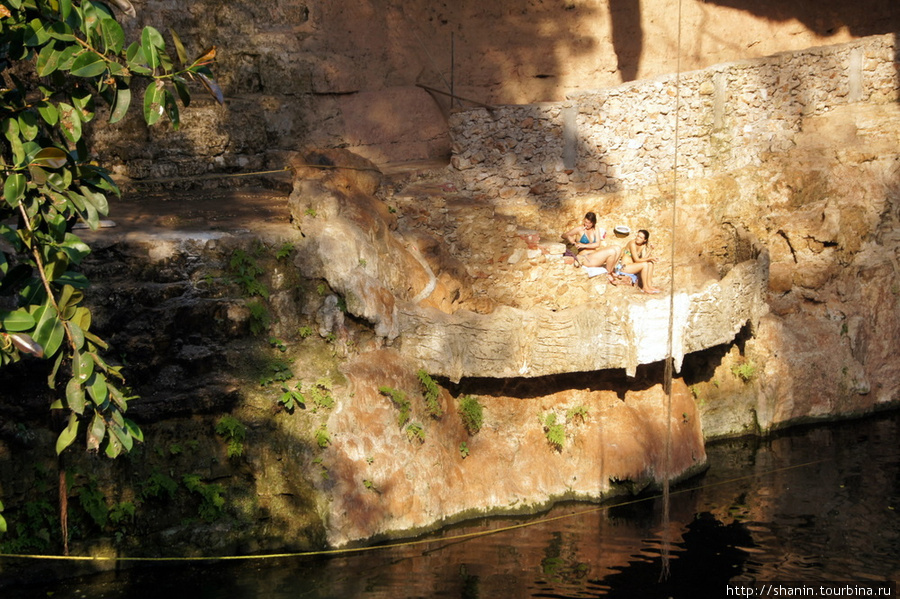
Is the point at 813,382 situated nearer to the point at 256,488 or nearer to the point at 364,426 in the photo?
the point at 364,426

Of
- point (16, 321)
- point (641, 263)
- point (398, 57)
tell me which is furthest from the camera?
point (398, 57)

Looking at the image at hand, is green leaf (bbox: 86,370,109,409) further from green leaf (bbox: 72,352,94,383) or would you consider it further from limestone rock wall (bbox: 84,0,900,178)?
limestone rock wall (bbox: 84,0,900,178)

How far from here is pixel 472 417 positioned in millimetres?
10859

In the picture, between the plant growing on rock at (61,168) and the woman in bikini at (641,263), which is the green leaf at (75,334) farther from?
the woman in bikini at (641,263)

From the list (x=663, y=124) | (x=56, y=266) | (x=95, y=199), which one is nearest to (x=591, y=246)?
(x=663, y=124)

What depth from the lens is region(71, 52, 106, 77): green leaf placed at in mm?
5684

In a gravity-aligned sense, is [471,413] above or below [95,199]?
below

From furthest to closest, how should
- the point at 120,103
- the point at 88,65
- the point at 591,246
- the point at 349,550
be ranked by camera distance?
the point at 591,246 < the point at 349,550 < the point at 120,103 < the point at 88,65

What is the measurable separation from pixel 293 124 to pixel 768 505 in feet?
28.0

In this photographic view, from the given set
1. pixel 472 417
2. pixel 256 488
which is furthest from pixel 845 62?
pixel 256 488

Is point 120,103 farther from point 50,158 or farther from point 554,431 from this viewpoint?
point 554,431

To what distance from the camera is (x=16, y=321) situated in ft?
18.4

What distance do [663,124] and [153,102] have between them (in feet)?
29.0

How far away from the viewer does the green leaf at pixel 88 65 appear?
568cm
